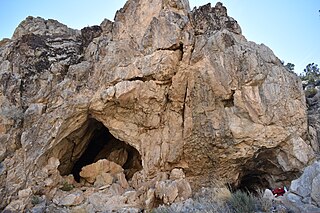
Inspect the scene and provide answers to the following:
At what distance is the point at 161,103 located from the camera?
11180mm

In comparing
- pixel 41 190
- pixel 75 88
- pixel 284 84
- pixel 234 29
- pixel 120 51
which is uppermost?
pixel 234 29

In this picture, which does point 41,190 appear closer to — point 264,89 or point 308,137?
point 264,89

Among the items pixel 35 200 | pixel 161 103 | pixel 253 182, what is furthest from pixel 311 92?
pixel 35 200

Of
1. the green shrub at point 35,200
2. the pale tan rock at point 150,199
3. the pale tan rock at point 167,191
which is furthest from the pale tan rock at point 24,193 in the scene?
the pale tan rock at point 167,191

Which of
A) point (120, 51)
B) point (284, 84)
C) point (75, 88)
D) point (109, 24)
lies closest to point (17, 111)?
point (75, 88)

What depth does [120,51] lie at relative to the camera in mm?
11461

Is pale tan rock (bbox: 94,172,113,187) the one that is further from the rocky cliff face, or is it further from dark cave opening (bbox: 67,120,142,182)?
dark cave opening (bbox: 67,120,142,182)

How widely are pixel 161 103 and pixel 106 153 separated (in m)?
4.85

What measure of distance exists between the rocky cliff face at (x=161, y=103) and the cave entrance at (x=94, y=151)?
136mm

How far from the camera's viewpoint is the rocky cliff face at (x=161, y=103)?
1000 centimetres

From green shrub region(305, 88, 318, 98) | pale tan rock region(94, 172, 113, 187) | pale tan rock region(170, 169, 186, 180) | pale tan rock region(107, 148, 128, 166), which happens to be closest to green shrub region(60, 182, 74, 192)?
pale tan rock region(94, 172, 113, 187)

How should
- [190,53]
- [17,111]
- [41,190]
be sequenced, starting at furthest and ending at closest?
[190,53], [17,111], [41,190]

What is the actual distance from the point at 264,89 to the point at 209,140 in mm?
2911

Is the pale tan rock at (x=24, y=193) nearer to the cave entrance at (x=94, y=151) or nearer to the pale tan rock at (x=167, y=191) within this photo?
the cave entrance at (x=94, y=151)
